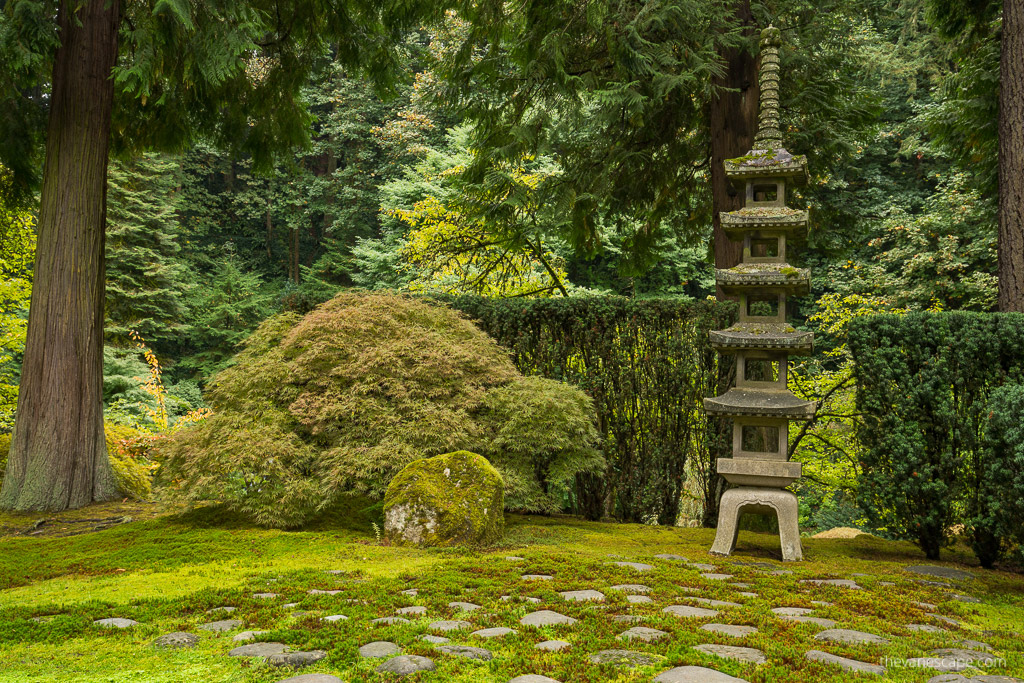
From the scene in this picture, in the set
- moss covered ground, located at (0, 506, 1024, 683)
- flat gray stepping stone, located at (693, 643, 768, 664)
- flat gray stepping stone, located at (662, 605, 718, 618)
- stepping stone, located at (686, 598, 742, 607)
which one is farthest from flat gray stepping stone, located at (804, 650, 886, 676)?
stepping stone, located at (686, 598, 742, 607)

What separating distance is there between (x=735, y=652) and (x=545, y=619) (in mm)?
849

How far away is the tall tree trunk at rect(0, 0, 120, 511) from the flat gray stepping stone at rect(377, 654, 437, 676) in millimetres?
5535

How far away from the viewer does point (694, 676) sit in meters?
2.26

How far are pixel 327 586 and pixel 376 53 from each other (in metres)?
7.01

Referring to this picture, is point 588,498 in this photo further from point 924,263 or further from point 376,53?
point 924,263

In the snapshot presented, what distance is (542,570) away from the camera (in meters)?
4.16

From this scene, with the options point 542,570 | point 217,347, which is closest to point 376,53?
point 542,570

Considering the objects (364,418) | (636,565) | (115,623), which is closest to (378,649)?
(115,623)

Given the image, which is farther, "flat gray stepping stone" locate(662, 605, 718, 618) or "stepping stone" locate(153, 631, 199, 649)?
"flat gray stepping stone" locate(662, 605, 718, 618)

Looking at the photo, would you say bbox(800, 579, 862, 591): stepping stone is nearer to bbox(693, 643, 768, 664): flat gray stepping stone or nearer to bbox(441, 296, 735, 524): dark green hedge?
bbox(693, 643, 768, 664): flat gray stepping stone

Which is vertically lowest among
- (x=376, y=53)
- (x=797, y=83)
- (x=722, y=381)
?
(x=722, y=381)

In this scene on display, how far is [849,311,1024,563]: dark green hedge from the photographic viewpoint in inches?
182

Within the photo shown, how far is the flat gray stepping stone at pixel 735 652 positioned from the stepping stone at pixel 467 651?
0.83 m

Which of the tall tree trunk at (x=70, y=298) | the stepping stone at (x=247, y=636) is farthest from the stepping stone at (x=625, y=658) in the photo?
the tall tree trunk at (x=70, y=298)
